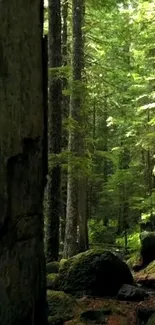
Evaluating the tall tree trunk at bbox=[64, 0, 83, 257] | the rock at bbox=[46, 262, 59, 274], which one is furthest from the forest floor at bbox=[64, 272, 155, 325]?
the tall tree trunk at bbox=[64, 0, 83, 257]

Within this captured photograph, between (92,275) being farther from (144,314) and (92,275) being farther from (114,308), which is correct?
(144,314)

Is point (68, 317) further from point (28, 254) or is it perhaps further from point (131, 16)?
point (131, 16)

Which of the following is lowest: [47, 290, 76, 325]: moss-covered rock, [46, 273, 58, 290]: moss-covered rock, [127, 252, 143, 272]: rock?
[127, 252, 143, 272]: rock

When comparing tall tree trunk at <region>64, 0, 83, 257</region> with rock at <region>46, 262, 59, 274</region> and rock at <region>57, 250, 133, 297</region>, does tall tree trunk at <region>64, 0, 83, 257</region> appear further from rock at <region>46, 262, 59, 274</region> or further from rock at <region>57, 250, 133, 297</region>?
rock at <region>57, 250, 133, 297</region>

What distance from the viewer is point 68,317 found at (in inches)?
276

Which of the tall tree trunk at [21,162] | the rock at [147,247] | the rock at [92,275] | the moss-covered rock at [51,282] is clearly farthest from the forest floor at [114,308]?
the rock at [147,247]

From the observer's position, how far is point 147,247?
13.8 m

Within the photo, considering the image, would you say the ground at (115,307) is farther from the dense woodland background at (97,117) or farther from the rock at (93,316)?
the dense woodland background at (97,117)

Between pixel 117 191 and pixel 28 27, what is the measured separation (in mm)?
20019

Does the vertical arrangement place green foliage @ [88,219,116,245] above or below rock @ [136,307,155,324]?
below

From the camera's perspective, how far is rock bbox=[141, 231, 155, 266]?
44.2ft

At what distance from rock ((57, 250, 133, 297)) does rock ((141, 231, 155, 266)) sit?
4352 mm

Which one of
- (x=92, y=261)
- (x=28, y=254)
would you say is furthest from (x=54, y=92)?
(x=28, y=254)

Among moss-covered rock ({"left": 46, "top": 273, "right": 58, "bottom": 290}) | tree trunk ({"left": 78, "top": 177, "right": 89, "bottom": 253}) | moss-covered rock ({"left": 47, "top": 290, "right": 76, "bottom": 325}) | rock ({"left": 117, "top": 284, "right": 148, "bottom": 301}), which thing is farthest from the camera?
tree trunk ({"left": 78, "top": 177, "right": 89, "bottom": 253})
